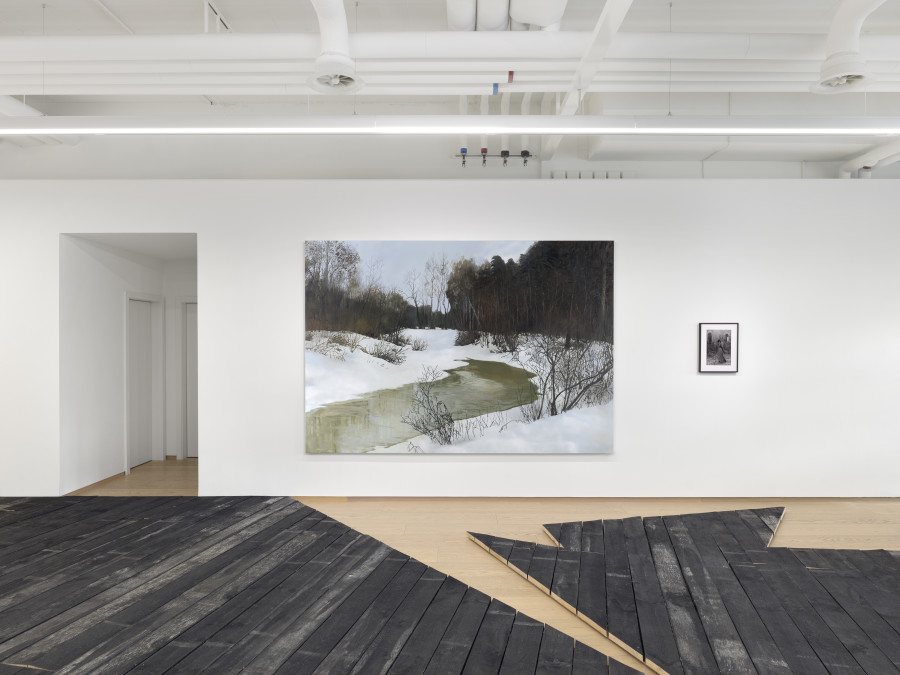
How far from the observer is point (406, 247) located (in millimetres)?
5297

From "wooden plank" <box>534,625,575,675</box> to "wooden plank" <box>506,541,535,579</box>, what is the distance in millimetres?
702

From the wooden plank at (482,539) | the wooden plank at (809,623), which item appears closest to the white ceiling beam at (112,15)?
the wooden plank at (482,539)

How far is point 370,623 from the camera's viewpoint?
115 inches

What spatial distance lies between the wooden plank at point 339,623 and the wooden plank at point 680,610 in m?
1.62

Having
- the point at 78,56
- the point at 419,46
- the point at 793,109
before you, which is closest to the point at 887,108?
the point at 793,109

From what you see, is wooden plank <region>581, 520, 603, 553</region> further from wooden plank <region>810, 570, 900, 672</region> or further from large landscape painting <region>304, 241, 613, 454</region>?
wooden plank <region>810, 570, 900, 672</region>

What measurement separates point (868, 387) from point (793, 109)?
2832mm

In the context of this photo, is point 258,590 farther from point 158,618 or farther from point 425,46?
point 425,46

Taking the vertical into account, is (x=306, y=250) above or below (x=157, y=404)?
above

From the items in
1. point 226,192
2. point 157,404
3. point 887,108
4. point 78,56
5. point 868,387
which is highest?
point 887,108

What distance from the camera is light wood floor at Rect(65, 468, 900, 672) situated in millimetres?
3676

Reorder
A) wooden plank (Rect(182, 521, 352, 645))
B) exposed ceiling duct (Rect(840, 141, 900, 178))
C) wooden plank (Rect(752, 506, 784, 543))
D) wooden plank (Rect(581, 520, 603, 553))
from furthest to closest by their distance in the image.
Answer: exposed ceiling duct (Rect(840, 141, 900, 178))
wooden plank (Rect(752, 506, 784, 543))
wooden plank (Rect(581, 520, 603, 553))
wooden plank (Rect(182, 521, 352, 645))

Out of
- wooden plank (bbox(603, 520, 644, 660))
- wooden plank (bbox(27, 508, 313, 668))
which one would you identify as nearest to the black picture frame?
wooden plank (bbox(603, 520, 644, 660))

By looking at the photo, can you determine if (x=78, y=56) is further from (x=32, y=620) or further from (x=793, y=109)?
(x=793, y=109)
